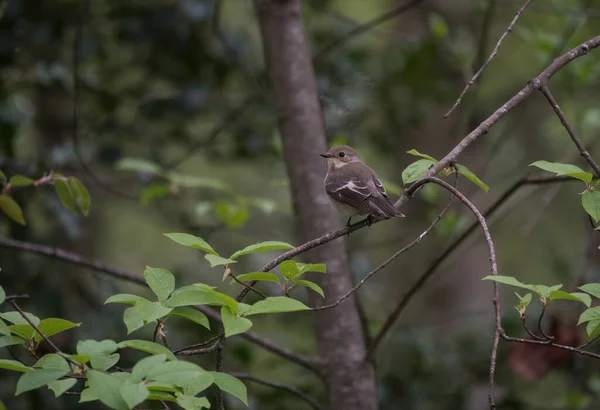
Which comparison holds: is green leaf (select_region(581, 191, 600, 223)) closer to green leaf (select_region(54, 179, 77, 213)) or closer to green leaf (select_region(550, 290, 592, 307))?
green leaf (select_region(550, 290, 592, 307))

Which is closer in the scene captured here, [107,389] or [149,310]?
[107,389]

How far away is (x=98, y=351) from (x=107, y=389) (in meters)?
0.14

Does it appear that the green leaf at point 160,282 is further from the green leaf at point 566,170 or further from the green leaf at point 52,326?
the green leaf at point 566,170

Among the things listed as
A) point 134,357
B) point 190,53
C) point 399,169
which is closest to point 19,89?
point 190,53

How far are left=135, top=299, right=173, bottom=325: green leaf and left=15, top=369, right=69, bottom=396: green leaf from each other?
0.20 metres

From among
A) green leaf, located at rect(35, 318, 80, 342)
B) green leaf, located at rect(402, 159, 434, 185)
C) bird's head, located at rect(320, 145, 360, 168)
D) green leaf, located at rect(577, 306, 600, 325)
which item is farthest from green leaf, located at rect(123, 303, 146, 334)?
bird's head, located at rect(320, 145, 360, 168)

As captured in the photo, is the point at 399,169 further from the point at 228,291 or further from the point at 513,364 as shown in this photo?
the point at 513,364

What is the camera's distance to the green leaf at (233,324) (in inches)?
64.3

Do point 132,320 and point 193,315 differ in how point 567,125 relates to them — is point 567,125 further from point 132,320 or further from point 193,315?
point 132,320

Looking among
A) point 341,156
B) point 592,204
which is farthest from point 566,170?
point 341,156

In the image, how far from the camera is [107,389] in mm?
1556

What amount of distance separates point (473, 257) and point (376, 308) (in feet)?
4.12

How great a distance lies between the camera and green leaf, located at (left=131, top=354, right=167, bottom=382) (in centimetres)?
154

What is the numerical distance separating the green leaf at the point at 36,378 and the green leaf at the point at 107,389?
4.3 inches
